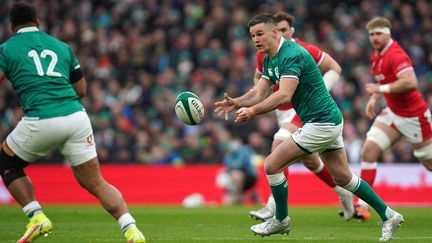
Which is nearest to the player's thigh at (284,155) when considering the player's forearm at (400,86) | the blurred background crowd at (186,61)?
the player's forearm at (400,86)

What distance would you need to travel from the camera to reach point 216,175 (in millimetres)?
19938

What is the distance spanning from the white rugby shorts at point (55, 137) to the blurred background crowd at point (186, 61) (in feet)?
41.7

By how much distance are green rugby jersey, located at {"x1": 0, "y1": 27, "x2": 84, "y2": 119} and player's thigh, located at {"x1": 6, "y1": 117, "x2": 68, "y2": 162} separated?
0.07 metres

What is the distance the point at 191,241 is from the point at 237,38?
16.4 m

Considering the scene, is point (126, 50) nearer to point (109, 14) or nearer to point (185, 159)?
point (109, 14)

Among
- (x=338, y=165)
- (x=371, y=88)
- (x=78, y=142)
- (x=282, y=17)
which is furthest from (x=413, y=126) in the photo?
(x=78, y=142)

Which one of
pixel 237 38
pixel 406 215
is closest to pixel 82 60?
pixel 237 38

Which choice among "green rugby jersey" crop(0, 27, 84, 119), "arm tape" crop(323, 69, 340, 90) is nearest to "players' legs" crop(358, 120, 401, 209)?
"arm tape" crop(323, 69, 340, 90)

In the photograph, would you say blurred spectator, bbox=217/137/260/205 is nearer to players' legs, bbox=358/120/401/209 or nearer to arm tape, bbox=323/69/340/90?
players' legs, bbox=358/120/401/209

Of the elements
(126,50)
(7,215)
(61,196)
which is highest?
(126,50)

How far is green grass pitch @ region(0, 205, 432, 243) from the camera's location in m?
9.45

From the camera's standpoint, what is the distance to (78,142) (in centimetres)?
782

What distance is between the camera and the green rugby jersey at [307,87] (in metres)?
8.90

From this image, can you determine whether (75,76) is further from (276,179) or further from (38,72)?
(276,179)
